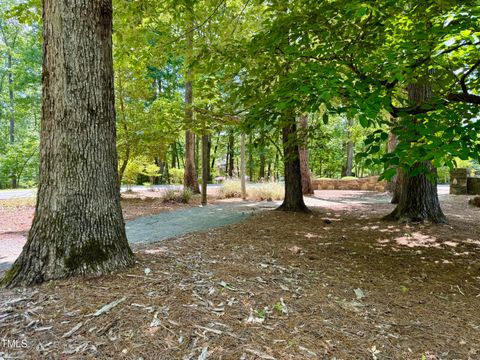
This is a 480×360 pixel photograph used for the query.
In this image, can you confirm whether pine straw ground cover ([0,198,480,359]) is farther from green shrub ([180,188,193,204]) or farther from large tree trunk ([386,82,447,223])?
green shrub ([180,188,193,204])

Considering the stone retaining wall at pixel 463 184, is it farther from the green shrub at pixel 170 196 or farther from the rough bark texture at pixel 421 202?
the green shrub at pixel 170 196

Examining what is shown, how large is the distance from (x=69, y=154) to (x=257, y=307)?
1871mm

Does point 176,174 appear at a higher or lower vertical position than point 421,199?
higher

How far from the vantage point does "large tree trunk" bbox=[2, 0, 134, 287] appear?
2.32m

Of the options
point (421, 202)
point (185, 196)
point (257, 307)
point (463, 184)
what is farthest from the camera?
point (463, 184)

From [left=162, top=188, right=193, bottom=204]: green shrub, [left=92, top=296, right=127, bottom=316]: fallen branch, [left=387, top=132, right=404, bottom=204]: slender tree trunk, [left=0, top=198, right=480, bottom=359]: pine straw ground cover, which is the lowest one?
[left=0, top=198, right=480, bottom=359]: pine straw ground cover

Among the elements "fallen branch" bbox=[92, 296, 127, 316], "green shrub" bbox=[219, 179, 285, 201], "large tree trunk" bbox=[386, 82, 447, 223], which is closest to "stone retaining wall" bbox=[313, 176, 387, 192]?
"green shrub" bbox=[219, 179, 285, 201]

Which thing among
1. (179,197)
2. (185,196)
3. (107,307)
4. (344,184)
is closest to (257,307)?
(107,307)

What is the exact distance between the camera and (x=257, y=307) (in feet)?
7.16

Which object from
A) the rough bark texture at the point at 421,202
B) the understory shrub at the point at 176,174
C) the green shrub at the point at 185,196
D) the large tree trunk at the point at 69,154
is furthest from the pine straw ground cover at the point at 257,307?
the understory shrub at the point at 176,174

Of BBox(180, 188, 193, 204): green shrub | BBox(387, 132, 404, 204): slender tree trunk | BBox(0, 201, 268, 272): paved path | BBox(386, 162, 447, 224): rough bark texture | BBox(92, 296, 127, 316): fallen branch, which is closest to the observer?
BBox(92, 296, 127, 316): fallen branch

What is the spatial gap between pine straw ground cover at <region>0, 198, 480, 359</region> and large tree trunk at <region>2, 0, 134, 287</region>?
23cm

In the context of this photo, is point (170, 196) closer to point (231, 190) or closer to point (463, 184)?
point (231, 190)

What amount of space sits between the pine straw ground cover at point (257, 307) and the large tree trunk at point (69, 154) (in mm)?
226
